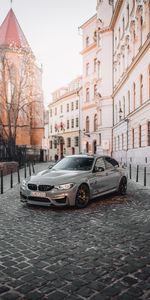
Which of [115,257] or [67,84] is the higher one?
[67,84]

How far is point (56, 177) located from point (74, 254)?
4069 mm

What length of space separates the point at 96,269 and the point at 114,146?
137 ft

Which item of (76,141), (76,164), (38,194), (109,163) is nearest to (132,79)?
(109,163)

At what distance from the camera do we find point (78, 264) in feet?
15.0

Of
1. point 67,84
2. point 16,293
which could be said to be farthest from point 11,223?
point 67,84

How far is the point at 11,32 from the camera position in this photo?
57.5 metres

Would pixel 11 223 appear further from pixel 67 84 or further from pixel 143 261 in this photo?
pixel 67 84

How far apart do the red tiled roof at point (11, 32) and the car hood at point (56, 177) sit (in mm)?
50089

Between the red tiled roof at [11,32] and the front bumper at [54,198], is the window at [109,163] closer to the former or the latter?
the front bumper at [54,198]

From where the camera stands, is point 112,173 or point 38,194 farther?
point 112,173

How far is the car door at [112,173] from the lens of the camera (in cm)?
1067

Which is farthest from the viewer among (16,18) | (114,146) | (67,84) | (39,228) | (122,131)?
(67,84)

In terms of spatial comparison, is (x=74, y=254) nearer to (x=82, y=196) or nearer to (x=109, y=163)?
(x=82, y=196)

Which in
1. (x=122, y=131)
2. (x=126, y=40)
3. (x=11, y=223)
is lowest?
(x=11, y=223)
